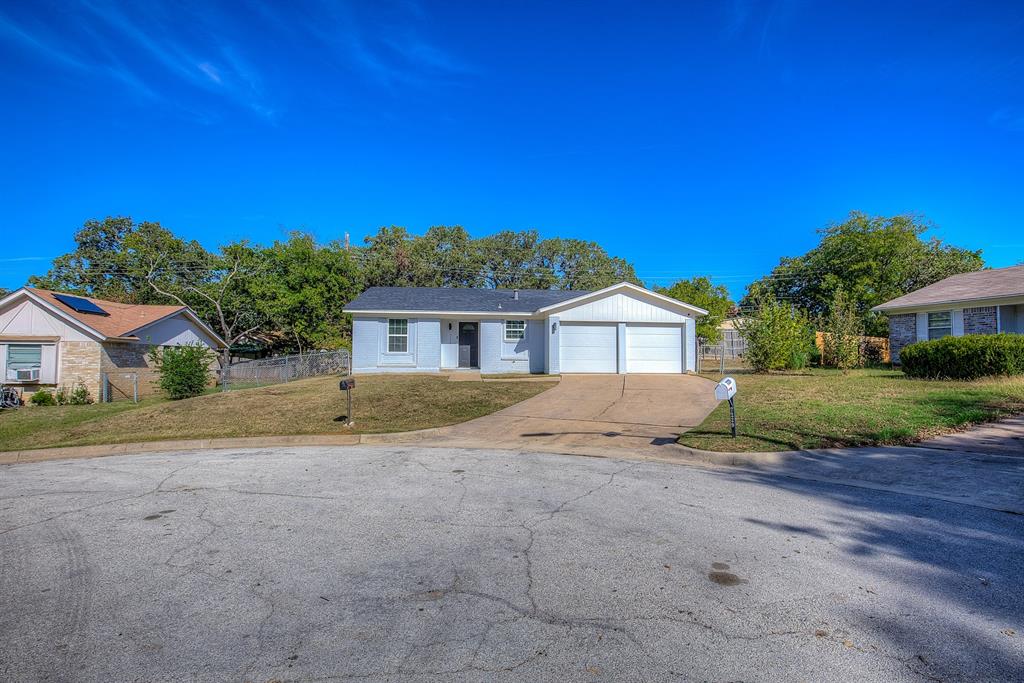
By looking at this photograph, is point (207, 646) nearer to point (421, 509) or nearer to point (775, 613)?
point (421, 509)

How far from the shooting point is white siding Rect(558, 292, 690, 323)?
21312mm

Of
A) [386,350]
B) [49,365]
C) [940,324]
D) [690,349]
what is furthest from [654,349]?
[49,365]

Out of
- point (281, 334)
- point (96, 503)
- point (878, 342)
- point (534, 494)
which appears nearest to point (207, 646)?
point (534, 494)

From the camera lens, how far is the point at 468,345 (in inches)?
960

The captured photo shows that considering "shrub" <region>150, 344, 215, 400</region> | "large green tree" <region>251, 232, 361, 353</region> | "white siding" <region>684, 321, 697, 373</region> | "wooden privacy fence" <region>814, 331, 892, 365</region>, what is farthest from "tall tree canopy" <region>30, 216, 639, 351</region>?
"wooden privacy fence" <region>814, 331, 892, 365</region>

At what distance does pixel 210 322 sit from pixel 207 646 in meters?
37.3

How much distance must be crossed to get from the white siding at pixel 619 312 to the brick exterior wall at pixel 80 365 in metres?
18.8

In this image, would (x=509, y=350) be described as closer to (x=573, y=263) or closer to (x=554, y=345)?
(x=554, y=345)

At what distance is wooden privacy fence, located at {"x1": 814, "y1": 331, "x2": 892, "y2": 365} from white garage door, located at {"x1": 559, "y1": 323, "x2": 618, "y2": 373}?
36.1ft

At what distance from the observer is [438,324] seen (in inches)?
888

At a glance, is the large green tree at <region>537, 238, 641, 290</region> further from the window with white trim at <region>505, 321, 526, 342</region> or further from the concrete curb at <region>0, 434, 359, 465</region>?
the concrete curb at <region>0, 434, 359, 465</region>

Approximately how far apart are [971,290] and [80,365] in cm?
3612

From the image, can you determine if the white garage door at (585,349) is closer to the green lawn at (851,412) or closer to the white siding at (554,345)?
the white siding at (554,345)

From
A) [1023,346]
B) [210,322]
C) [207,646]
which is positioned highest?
[210,322]
